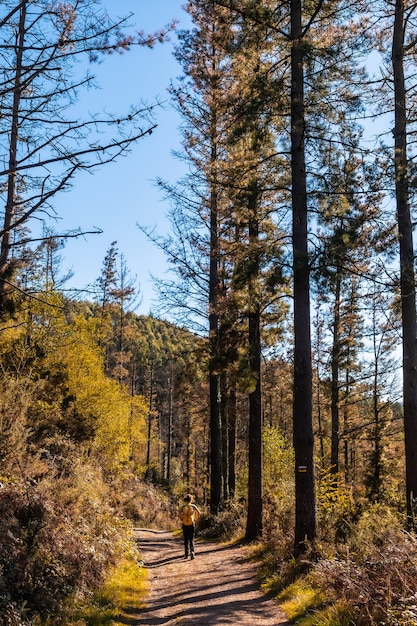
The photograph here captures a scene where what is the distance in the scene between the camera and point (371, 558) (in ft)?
20.9

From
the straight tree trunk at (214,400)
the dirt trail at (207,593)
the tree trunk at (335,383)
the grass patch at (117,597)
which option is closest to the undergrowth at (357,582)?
the dirt trail at (207,593)

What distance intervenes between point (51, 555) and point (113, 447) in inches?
476

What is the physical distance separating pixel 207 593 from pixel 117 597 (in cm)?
171

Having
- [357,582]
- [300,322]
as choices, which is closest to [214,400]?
[300,322]

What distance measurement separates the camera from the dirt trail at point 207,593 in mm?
7504

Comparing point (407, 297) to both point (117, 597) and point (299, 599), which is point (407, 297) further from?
point (117, 597)

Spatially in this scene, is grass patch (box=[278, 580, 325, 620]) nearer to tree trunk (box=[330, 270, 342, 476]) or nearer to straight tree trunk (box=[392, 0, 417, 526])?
straight tree trunk (box=[392, 0, 417, 526])

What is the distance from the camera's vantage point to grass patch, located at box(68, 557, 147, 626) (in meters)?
6.99

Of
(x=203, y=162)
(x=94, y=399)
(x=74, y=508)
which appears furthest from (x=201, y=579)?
(x=203, y=162)

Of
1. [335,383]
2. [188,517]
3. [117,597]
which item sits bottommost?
[117,597]

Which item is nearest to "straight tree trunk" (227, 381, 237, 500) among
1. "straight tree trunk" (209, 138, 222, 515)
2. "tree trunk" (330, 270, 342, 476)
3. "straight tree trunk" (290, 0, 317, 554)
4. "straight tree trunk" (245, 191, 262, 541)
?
"straight tree trunk" (209, 138, 222, 515)

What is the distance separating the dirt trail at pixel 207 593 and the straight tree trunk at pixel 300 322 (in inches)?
59.9

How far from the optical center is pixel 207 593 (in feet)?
29.9

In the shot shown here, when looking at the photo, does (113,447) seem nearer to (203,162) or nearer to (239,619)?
(203,162)
